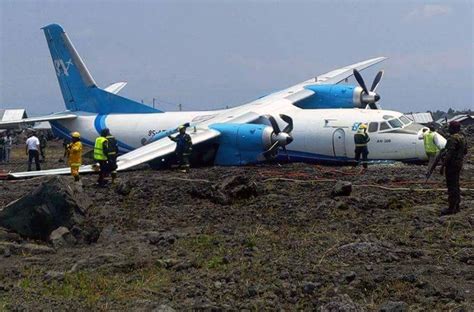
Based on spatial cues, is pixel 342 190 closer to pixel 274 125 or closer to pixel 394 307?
pixel 394 307

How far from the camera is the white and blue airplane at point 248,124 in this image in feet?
65.5

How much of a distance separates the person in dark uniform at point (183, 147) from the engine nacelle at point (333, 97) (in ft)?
22.8

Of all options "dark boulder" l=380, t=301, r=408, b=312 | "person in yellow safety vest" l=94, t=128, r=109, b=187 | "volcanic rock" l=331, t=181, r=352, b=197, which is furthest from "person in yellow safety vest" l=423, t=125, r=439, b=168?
"dark boulder" l=380, t=301, r=408, b=312

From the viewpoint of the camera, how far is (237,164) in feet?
70.1

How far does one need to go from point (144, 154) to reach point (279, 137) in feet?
12.7

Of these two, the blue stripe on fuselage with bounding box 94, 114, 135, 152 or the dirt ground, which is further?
the blue stripe on fuselage with bounding box 94, 114, 135, 152

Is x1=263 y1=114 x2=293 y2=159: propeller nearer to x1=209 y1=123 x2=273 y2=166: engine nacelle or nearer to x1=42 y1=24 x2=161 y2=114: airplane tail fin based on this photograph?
x1=209 y1=123 x2=273 y2=166: engine nacelle

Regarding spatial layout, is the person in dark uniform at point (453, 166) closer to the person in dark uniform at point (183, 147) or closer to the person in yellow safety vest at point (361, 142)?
the person in yellow safety vest at point (361, 142)

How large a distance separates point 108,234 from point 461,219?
515 centimetres

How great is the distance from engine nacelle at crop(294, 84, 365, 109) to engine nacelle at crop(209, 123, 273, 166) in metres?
5.01

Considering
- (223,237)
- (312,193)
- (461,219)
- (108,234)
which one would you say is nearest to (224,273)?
(223,237)

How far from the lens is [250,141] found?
2078 centimetres

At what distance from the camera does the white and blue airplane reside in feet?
65.5

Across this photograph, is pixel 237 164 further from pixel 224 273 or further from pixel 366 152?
pixel 224 273
